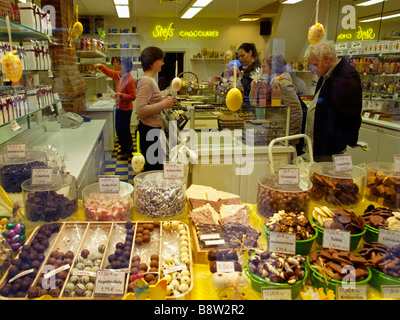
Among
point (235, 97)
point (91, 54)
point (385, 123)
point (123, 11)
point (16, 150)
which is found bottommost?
point (385, 123)

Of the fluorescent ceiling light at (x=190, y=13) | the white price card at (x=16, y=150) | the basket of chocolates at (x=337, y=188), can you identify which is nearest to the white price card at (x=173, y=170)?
the basket of chocolates at (x=337, y=188)

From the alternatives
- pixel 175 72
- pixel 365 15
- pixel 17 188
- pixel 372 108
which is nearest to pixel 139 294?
pixel 17 188

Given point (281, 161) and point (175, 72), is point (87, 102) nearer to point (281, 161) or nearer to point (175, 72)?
point (175, 72)

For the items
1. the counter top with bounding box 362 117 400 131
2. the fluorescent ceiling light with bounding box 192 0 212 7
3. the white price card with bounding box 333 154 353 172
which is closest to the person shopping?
the fluorescent ceiling light with bounding box 192 0 212 7

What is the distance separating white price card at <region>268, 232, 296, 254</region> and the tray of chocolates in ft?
1.21

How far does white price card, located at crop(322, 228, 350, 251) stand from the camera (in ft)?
4.79

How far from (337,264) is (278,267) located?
0.25m

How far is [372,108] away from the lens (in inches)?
206

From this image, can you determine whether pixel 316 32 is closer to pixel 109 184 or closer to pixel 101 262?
pixel 109 184

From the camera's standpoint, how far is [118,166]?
2.40 meters

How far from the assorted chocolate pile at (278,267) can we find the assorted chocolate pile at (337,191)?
27.4 inches

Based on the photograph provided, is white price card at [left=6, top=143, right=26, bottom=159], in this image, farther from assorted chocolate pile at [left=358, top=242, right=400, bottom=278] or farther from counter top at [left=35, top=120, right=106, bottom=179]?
assorted chocolate pile at [left=358, top=242, right=400, bottom=278]

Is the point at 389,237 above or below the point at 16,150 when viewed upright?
below

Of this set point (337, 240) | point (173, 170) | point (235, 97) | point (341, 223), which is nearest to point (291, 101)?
point (235, 97)
